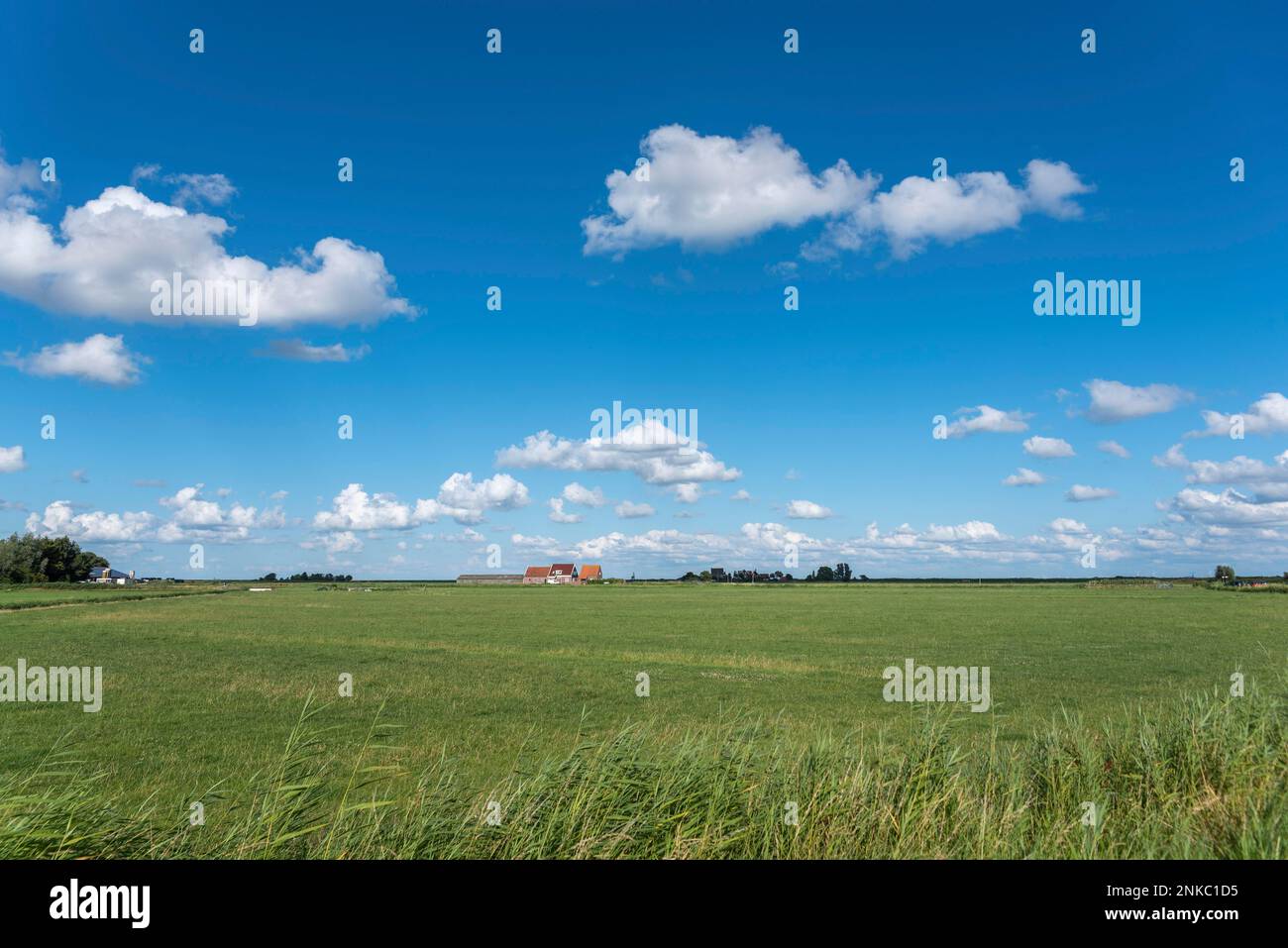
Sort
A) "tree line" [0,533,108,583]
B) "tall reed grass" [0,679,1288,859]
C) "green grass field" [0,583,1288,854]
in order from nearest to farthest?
"tall reed grass" [0,679,1288,859]
"green grass field" [0,583,1288,854]
"tree line" [0,533,108,583]

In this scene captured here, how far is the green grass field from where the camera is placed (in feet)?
57.8

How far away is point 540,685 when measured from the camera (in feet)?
107

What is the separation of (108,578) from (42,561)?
2688 centimetres

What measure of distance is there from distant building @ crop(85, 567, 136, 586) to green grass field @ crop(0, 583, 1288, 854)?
112 meters

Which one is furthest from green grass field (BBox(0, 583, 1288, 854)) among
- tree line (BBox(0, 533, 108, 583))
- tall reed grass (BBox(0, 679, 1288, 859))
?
tree line (BBox(0, 533, 108, 583))

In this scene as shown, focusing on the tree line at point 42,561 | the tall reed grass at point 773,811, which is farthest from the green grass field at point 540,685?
the tree line at point 42,561

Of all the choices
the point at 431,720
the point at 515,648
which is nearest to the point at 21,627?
the point at 515,648

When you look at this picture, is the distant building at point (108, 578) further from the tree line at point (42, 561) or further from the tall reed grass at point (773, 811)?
the tall reed grass at point (773, 811)

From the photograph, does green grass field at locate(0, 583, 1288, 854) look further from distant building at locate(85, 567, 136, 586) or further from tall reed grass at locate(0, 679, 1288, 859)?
distant building at locate(85, 567, 136, 586)

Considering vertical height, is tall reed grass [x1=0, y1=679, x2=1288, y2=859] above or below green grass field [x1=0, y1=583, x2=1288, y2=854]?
above

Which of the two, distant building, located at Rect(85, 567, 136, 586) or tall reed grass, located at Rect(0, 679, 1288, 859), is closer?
tall reed grass, located at Rect(0, 679, 1288, 859)

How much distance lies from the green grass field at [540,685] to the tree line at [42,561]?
97830 millimetres

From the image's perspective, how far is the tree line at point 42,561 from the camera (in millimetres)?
147125

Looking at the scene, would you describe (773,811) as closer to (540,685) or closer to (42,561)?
(540,685)
